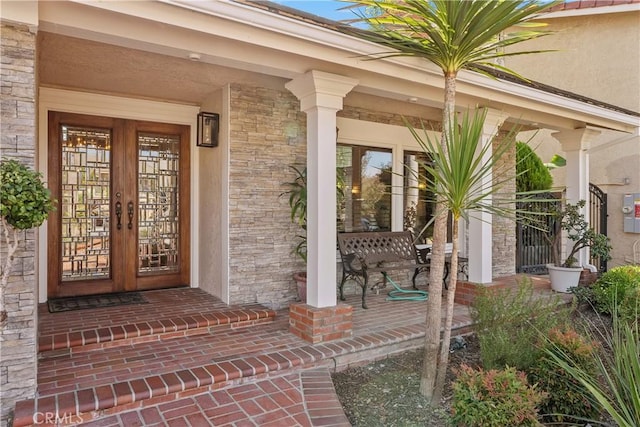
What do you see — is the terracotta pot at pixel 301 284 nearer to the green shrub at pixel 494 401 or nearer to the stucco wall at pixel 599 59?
the green shrub at pixel 494 401

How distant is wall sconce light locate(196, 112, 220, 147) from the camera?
15.3 feet

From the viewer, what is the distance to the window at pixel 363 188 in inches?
215

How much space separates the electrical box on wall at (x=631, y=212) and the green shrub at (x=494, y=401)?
7801 mm

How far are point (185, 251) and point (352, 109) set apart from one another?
289cm

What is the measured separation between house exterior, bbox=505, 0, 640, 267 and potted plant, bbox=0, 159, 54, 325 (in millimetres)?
8903

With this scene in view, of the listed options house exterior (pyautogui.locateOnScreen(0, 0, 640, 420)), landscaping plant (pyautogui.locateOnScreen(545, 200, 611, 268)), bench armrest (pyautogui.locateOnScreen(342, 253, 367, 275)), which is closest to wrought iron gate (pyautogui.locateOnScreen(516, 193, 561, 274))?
house exterior (pyautogui.locateOnScreen(0, 0, 640, 420))

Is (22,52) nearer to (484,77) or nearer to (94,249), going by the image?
(94,249)

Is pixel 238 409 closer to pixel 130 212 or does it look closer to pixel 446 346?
pixel 446 346

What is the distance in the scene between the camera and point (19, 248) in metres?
2.43

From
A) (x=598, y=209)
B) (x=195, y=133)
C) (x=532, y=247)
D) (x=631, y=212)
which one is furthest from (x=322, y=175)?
(x=631, y=212)

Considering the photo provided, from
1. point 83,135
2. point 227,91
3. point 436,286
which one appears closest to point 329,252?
point 436,286

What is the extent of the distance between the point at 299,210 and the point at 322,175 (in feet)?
4.30

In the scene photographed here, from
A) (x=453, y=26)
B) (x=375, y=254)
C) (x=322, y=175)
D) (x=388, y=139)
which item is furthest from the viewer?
A: (x=388, y=139)

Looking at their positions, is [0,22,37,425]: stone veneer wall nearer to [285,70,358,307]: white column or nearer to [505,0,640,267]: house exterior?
[285,70,358,307]: white column
